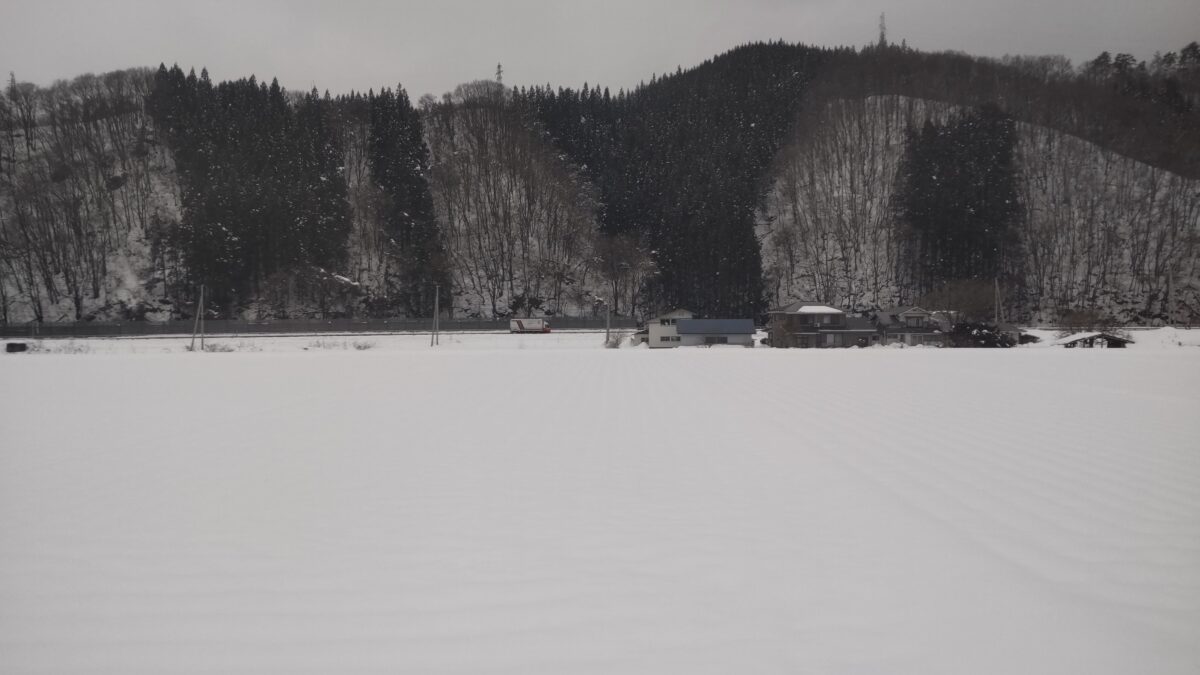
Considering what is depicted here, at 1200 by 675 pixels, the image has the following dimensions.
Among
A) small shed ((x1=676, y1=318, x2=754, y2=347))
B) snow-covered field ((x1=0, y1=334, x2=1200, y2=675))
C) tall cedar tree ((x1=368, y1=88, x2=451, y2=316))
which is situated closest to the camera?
snow-covered field ((x1=0, y1=334, x2=1200, y2=675))

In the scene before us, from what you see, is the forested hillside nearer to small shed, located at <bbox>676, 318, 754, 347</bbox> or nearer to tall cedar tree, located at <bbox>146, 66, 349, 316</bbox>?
tall cedar tree, located at <bbox>146, 66, 349, 316</bbox>

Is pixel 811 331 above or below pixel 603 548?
above

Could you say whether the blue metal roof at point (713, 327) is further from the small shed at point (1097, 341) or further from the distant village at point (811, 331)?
the small shed at point (1097, 341)

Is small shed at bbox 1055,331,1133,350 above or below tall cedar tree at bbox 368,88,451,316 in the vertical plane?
below

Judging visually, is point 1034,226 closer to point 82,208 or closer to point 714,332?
point 714,332

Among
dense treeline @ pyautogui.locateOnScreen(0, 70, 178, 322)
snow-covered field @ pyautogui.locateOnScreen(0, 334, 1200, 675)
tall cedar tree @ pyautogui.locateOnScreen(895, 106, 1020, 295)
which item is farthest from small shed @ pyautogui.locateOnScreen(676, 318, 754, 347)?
dense treeline @ pyautogui.locateOnScreen(0, 70, 178, 322)

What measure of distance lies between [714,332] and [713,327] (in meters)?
0.52

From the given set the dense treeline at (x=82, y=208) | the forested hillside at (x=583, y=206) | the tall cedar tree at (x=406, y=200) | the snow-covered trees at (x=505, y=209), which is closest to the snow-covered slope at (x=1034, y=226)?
the forested hillside at (x=583, y=206)

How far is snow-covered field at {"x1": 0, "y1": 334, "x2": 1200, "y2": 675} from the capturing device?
95.4 inches

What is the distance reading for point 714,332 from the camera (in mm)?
54844

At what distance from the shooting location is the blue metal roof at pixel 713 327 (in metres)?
54.7

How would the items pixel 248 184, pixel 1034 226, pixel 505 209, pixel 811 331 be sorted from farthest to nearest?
pixel 505 209 < pixel 1034 226 < pixel 248 184 < pixel 811 331

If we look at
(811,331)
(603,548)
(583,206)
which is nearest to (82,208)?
(583,206)

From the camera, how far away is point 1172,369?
19.0 metres
